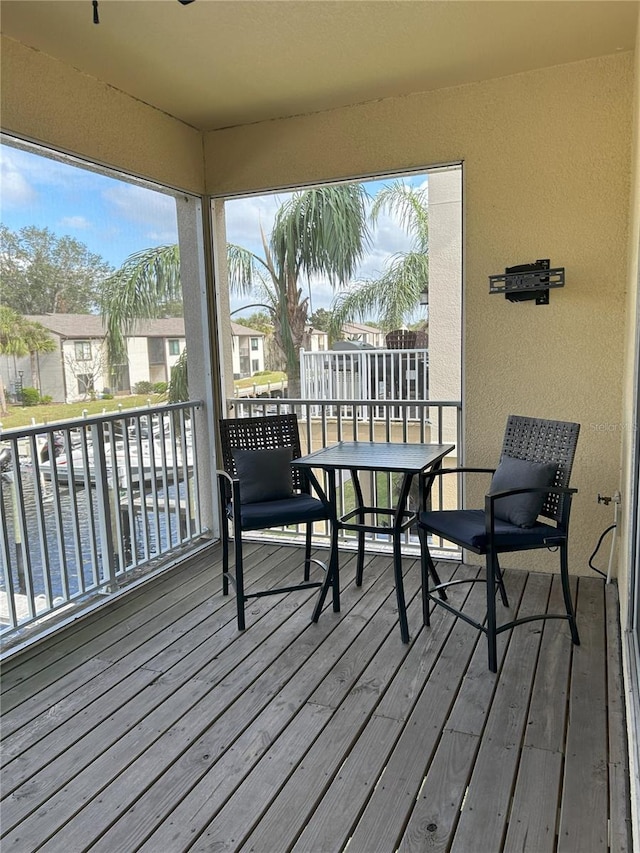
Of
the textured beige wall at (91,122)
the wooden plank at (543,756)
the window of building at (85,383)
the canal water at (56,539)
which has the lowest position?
the wooden plank at (543,756)

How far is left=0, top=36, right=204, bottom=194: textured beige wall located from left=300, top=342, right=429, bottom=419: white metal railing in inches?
64.3

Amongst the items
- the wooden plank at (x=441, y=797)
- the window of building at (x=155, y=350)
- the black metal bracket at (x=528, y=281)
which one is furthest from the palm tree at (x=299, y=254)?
the wooden plank at (x=441, y=797)

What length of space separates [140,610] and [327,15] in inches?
118

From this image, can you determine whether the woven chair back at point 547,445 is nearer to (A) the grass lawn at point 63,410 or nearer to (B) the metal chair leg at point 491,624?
(B) the metal chair leg at point 491,624

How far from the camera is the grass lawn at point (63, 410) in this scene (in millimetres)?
2867

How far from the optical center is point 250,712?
89.7 inches

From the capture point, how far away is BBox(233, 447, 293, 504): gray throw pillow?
3.24m

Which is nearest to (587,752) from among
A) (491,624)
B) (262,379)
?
(491,624)

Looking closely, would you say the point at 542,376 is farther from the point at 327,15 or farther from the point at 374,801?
the point at 374,801

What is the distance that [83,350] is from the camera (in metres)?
3.29

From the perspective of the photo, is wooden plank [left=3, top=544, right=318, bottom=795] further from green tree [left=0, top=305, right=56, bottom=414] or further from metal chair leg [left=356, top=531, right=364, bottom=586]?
green tree [left=0, top=305, right=56, bottom=414]

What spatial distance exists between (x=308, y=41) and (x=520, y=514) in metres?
2.39

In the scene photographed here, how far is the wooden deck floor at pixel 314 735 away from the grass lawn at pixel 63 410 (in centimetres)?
106

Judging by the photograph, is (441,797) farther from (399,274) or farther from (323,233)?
(323,233)
